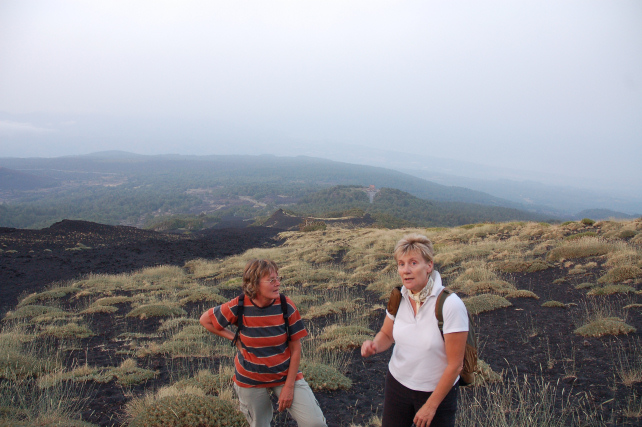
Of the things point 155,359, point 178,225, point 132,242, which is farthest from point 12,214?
point 155,359

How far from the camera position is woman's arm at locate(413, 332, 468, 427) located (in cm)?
194

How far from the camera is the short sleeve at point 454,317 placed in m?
1.92

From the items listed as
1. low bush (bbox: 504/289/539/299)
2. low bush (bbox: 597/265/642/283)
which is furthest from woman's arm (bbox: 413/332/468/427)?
low bush (bbox: 597/265/642/283)

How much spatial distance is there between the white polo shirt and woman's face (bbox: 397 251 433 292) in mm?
71

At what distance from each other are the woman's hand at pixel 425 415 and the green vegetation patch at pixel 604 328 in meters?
4.76

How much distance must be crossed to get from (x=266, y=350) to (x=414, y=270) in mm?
1262

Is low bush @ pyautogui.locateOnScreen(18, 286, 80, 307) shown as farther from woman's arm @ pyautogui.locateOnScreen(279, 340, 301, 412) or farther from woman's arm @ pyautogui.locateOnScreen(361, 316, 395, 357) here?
woman's arm @ pyautogui.locateOnScreen(361, 316, 395, 357)

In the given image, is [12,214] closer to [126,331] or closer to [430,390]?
[126,331]

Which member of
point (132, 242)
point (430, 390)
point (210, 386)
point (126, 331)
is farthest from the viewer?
point (132, 242)

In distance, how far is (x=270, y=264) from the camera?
2.72 m

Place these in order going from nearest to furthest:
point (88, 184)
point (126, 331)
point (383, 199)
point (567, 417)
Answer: point (567, 417)
point (126, 331)
point (383, 199)
point (88, 184)

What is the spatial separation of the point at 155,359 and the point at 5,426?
2.65m

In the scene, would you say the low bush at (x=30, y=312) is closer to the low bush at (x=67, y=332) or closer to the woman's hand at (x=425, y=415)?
the low bush at (x=67, y=332)

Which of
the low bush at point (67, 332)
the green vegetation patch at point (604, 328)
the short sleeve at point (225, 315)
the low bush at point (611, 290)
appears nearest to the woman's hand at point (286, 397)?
the short sleeve at point (225, 315)
